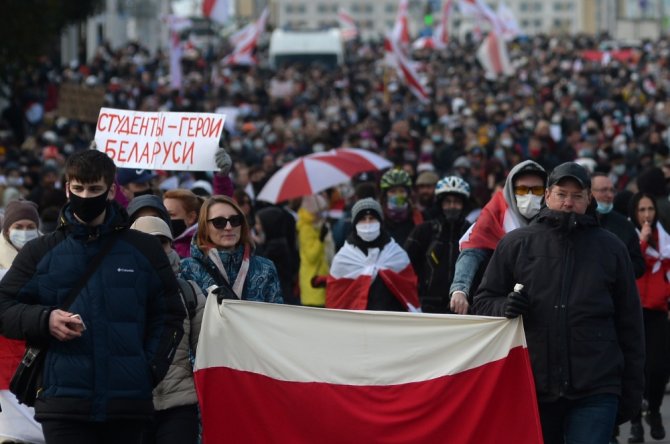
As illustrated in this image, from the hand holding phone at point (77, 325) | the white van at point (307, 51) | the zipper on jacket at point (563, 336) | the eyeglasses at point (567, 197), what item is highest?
the white van at point (307, 51)

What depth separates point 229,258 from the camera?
7938mm

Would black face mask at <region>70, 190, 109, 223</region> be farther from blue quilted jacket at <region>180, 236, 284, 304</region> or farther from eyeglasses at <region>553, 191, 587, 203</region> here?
eyeglasses at <region>553, 191, 587, 203</region>

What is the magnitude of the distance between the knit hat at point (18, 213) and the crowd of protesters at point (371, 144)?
2.14 feet

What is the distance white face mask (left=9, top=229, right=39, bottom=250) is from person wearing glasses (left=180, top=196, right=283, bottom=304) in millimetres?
1158

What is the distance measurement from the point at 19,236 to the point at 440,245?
3.02 metres

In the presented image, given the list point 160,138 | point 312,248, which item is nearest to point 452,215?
point 160,138

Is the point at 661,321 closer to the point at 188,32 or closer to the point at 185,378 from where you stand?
the point at 185,378

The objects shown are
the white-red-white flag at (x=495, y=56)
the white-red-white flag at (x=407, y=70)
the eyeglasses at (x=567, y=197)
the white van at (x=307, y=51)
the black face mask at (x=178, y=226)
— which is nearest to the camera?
the eyeglasses at (x=567, y=197)

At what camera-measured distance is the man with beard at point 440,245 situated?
35.9 ft

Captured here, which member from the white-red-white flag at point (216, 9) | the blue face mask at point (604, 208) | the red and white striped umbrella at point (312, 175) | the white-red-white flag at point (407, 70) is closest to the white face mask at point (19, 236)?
the blue face mask at point (604, 208)

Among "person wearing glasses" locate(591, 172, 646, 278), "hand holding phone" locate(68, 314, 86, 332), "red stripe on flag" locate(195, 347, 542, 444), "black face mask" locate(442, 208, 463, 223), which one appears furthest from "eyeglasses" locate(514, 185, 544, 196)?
"black face mask" locate(442, 208, 463, 223)

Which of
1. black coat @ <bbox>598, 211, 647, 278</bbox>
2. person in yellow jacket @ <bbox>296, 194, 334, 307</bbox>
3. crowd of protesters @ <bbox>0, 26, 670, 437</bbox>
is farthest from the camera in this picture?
person in yellow jacket @ <bbox>296, 194, 334, 307</bbox>

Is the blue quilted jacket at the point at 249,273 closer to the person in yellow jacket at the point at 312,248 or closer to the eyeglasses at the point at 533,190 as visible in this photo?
the eyeglasses at the point at 533,190

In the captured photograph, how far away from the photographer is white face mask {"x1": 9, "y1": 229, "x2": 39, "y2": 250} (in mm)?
8836
